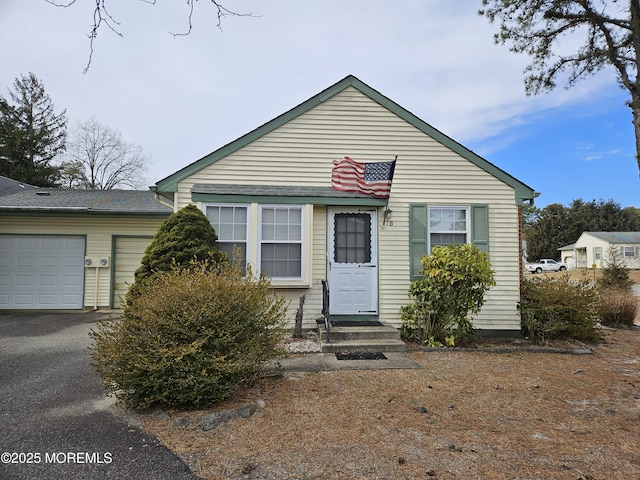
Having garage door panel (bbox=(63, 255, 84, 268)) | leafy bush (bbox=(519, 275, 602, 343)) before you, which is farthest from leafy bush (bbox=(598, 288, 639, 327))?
garage door panel (bbox=(63, 255, 84, 268))

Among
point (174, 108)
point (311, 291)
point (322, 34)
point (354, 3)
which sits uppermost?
point (174, 108)

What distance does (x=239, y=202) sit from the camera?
23.3 ft

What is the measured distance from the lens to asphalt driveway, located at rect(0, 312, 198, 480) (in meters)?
2.68

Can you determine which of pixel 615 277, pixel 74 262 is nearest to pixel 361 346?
pixel 74 262

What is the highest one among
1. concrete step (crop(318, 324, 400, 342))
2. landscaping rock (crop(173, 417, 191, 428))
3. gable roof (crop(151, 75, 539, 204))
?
gable roof (crop(151, 75, 539, 204))

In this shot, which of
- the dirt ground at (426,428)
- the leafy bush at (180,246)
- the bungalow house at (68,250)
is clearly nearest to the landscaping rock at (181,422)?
the dirt ground at (426,428)

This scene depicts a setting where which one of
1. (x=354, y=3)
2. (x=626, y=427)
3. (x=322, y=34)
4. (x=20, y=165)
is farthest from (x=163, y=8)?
(x=20, y=165)

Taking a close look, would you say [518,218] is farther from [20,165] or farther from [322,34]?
[20,165]

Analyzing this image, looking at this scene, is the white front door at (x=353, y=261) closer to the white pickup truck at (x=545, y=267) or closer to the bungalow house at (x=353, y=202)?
the bungalow house at (x=353, y=202)

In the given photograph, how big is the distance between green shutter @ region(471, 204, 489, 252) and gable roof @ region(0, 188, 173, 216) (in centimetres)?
829

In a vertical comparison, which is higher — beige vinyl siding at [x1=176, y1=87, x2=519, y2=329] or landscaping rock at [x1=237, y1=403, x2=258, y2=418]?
beige vinyl siding at [x1=176, y1=87, x2=519, y2=329]

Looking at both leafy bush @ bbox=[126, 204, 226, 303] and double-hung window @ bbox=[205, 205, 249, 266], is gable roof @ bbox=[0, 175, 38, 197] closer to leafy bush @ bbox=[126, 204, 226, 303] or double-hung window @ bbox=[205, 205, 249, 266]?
double-hung window @ bbox=[205, 205, 249, 266]

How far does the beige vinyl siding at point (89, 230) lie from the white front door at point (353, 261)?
6.88 metres

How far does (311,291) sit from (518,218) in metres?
4.71
